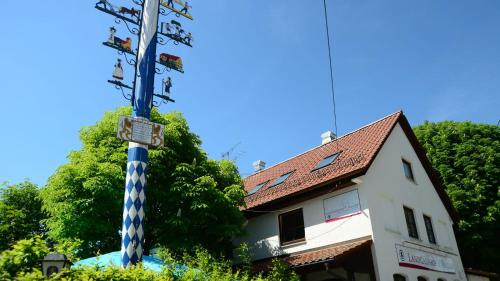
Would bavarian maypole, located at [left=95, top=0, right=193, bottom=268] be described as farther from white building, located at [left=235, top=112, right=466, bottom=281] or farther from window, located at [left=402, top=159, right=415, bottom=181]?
window, located at [left=402, top=159, right=415, bottom=181]

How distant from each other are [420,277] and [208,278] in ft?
34.8

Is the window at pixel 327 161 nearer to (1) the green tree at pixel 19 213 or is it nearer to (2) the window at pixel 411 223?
(2) the window at pixel 411 223

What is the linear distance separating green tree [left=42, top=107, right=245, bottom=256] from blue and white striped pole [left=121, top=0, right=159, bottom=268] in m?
1.67

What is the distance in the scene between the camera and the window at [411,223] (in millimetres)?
16977

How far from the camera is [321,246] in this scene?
15383 millimetres

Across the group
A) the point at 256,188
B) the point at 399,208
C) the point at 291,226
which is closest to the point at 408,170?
the point at 399,208

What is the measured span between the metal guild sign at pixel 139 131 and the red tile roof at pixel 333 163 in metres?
7.10

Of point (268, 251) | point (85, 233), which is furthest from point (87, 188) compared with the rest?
point (268, 251)

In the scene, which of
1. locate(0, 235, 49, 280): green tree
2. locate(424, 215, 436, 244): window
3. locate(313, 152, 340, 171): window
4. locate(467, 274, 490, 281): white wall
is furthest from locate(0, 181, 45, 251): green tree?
locate(467, 274, 490, 281): white wall

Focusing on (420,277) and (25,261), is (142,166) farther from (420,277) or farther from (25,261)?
(420,277)

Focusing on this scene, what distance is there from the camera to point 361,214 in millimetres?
14766

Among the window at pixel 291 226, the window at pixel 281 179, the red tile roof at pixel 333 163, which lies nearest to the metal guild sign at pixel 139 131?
the red tile roof at pixel 333 163

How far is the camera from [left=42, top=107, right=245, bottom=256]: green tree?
→ 41.9 ft

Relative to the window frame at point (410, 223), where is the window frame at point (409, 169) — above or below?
above
